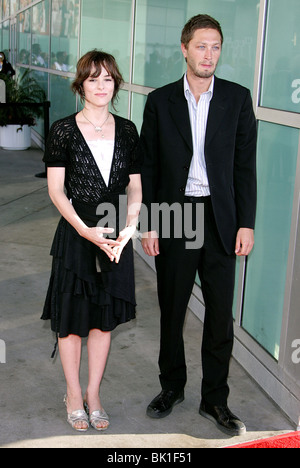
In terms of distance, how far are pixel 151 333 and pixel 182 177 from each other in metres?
1.68

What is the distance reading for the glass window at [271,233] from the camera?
3426 millimetres

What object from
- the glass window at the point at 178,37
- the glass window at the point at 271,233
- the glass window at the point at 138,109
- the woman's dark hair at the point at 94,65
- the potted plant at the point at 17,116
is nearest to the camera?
the woman's dark hair at the point at 94,65

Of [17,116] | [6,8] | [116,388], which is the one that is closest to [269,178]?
[116,388]

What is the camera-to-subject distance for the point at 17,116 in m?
11.9

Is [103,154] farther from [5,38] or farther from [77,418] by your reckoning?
[5,38]

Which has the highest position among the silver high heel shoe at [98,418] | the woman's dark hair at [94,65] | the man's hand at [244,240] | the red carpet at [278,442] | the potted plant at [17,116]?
the woman's dark hair at [94,65]

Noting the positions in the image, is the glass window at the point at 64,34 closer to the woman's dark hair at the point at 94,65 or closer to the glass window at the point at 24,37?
the glass window at the point at 24,37

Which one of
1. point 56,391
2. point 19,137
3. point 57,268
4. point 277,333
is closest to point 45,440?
point 56,391

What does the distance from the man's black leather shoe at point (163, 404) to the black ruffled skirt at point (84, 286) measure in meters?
0.53

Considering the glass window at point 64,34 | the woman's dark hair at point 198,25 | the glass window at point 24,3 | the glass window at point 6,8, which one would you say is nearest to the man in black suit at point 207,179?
the woman's dark hair at point 198,25

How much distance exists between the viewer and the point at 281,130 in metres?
3.47

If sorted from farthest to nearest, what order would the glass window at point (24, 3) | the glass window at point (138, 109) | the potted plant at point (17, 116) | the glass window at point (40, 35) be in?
the glass window at point (24, 3), the glass window at point (40, 35), the potted plant at point (17, 116), the glass window at point (138, 109)

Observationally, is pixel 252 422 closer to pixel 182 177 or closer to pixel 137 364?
pixel 137 364

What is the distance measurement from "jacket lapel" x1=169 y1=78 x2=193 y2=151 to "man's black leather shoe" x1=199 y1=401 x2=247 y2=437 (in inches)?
51.6
